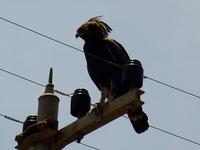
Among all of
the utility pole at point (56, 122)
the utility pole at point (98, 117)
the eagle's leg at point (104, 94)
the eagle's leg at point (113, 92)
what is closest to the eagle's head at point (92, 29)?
the eagle's leg at point (104, 94)

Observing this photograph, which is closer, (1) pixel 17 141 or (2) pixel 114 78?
(1) pixel 17 141

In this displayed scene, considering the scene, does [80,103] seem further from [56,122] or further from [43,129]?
[43,129]

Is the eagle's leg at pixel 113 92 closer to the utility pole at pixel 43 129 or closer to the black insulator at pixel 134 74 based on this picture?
the black insulator at pixel 134 74

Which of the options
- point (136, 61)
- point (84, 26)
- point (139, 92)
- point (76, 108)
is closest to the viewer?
point (139, 92)

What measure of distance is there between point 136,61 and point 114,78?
2.46ft

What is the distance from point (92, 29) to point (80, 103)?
121 centimetres

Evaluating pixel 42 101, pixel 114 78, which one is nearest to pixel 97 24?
pixel 114 78

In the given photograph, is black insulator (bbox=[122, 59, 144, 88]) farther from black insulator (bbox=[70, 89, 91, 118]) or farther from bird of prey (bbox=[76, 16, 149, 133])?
black insulator (bbox=[70, 89, 91, 118])

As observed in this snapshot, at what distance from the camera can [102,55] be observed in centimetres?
956

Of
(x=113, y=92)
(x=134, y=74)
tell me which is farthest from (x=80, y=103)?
(x=134, y=74)

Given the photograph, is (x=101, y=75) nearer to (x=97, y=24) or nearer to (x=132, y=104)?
(x=97, y=24)

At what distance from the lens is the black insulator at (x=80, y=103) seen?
28.9 ft

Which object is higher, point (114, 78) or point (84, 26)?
point (84, 26)

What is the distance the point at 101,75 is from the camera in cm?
938
